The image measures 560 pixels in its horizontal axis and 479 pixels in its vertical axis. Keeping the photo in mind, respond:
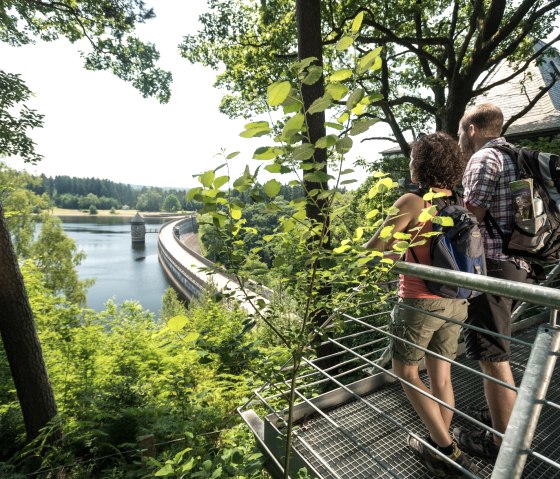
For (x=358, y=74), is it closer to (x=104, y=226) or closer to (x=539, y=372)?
(x=539, y=372)

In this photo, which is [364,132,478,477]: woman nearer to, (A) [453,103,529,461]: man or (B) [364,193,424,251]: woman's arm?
(B) [364,193,424,251]: woman's arm

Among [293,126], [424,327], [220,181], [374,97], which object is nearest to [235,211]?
[220,181]

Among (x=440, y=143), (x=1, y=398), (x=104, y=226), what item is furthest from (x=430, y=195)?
(x=104, y=226)

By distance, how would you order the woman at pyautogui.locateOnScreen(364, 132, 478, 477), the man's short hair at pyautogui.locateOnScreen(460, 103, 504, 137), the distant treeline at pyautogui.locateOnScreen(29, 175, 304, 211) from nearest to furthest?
the woman at pyautogui.locateOnScreen(364, 132, 478, 477), the man's short hair at pyautogui.locateOnScreen(460, 103, 504, 137), the distant treeline at pyautogui.locateOnScreen(29, 175, 304, 211)

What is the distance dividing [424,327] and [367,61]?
1.46 meters

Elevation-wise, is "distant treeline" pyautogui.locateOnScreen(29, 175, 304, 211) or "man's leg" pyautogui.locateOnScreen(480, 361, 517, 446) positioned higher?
"distant treeline" pyautogui.locateOnScreen(29, 175, 304, 211)

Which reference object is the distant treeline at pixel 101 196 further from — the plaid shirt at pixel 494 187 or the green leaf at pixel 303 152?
the green leaf at pixel 303 152

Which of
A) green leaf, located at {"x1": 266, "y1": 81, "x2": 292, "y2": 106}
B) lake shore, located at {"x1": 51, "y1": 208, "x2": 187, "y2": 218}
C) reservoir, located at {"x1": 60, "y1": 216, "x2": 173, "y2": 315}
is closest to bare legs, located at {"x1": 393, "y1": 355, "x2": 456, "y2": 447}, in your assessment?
green leaf, located at {"x1": 266, "y1": 81, "x2": 292, "y2": 106}

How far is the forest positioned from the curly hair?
23 centimetres

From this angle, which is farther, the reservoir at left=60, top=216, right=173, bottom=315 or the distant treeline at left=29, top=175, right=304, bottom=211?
the distant treeline at left=29, top=175, right=304, bottom=211

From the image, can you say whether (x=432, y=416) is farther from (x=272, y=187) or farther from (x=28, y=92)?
(x=28, y=92)

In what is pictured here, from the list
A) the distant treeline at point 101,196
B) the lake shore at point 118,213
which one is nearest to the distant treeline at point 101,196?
the distant treeline at point 101,196

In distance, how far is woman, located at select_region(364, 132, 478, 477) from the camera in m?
1.85

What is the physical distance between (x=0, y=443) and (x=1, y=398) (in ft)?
3.03
